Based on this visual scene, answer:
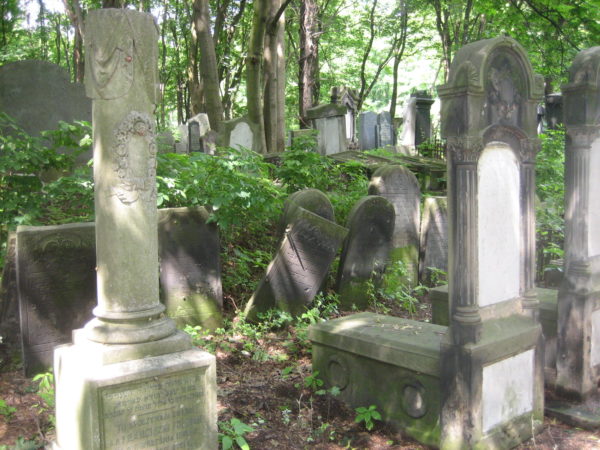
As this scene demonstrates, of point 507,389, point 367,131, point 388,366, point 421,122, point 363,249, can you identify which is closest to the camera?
point 507,389

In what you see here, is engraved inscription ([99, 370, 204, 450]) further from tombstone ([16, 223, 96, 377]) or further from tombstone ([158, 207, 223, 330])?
tombstone ([158, 207, 223, 330])

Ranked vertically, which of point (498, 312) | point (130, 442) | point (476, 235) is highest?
point (476, 235)

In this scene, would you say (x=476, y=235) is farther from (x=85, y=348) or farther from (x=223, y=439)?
(x=85, y=348)

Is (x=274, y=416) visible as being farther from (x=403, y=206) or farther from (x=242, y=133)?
(x=242, y=133)

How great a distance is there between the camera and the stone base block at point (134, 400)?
3.24 m

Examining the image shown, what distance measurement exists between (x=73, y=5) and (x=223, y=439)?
16.5 m

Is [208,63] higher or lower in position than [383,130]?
higher

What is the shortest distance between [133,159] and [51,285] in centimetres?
212

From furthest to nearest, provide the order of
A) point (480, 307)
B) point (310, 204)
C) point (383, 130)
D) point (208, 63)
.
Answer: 1. point (383, 130)
2. point (208, 63)
3. point (310, 204)
4. point (480, 307)

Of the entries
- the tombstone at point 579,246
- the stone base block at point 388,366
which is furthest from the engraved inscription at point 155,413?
the tombstone at point 579,246

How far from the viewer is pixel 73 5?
17047 millimetres

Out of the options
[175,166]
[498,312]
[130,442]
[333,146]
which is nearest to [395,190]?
[175,166]

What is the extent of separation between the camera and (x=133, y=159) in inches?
134

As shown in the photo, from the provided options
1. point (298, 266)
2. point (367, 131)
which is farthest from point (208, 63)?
point (367, 131)
